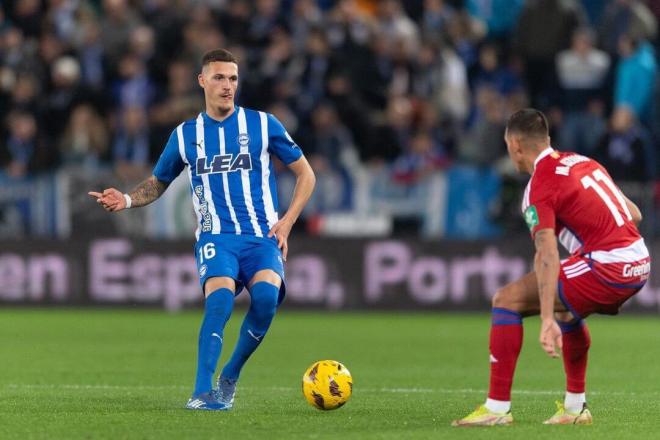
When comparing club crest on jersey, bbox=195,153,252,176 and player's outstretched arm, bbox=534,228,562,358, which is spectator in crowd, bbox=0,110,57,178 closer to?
club crest on jersey, bbox=195,153,252,176

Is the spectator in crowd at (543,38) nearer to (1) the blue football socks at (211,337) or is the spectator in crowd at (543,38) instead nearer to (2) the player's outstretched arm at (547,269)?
(1) the blue football socks at (211,337)

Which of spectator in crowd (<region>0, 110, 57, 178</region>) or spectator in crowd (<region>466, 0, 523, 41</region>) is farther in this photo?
spectator in crowd (<region>466, 0, 523, 41</region>)

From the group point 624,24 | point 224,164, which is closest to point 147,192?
point 224,164

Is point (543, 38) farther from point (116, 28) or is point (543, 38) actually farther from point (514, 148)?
point (514, 148)

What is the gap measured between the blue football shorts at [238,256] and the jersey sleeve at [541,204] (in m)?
2.03

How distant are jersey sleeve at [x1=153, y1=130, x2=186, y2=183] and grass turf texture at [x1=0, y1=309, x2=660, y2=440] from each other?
59.0 inches

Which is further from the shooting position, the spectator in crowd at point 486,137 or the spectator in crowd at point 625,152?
the spectator in crowd at point 486,137

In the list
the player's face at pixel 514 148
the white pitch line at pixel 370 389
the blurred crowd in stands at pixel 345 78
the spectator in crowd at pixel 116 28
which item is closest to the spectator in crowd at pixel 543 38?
the blurred crowd in stands at pixel 345 78

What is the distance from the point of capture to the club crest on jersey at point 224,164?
8.93 m

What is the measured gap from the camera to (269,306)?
870cm

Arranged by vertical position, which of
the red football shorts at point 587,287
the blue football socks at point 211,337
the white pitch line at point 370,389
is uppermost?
the red football shorts at point 587,287

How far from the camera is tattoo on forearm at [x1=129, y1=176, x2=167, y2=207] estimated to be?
902 centimetres

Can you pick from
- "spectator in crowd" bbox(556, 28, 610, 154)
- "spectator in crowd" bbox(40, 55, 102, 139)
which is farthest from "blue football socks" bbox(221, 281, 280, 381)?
"spectator in crowd" bbox(40, 55, 102, 139)

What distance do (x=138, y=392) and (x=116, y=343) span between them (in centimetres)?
454
